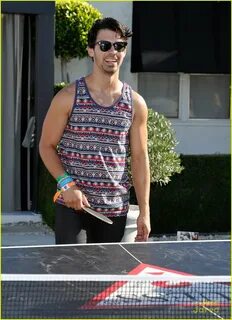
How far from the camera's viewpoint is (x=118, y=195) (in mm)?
3785

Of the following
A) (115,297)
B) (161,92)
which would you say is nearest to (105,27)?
(115,297)

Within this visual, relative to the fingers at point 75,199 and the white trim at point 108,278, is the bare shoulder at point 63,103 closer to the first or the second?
the fingers at point 75,199

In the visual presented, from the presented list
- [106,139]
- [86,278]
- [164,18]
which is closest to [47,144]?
[106,139]

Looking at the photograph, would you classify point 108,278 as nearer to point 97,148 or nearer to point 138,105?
point 97,148

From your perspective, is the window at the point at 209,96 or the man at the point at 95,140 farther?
the window at the point at 209,96

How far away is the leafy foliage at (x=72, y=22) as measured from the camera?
907 cm

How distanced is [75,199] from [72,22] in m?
5.84

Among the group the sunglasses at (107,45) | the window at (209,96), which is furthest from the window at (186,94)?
the sunglasses at (107,45)

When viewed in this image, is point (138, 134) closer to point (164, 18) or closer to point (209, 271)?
point (209, 271)

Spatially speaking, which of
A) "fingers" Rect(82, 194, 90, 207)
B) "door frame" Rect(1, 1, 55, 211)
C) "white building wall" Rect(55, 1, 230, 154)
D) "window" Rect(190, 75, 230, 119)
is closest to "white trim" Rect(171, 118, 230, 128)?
"white building wall" Rect(55, 1, 230, 154)

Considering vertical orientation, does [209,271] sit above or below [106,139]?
below

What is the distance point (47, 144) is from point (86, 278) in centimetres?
110

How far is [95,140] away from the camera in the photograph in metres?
3.67

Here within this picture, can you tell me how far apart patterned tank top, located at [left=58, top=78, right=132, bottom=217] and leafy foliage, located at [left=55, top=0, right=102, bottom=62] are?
5483mm
